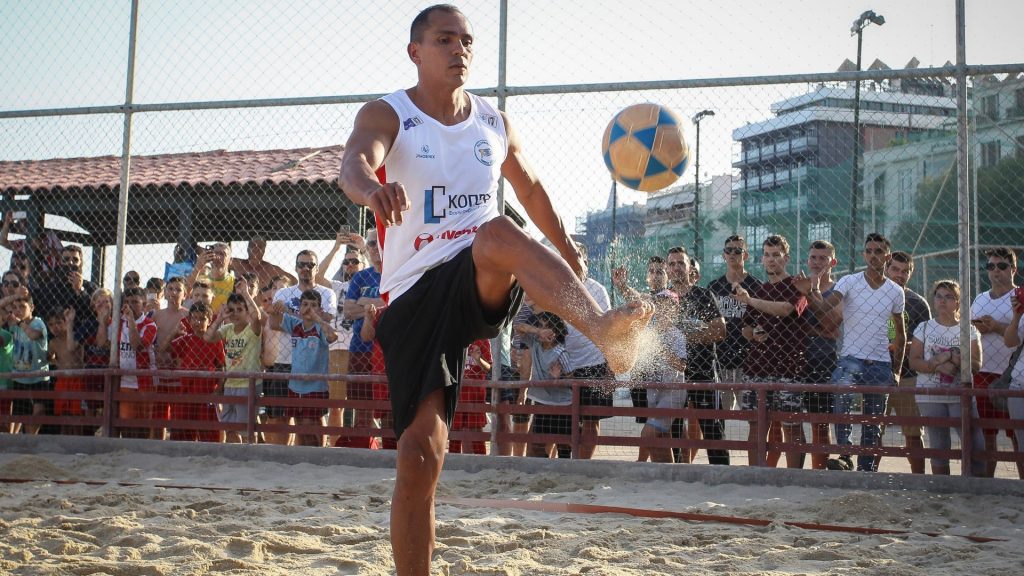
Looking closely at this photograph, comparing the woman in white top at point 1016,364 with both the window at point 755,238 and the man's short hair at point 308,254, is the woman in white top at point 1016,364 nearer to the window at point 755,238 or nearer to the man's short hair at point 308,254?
the window at point 755,238

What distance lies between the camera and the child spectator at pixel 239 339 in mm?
7957

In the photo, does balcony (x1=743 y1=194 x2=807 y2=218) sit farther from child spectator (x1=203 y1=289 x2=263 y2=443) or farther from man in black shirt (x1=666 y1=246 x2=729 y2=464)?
child spectator (x1=203 y1=289 x2=263 y2=443)

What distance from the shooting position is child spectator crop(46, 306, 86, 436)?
8.48m

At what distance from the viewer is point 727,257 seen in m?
6.92

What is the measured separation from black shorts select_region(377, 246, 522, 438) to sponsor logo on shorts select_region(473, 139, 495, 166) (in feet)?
1.27

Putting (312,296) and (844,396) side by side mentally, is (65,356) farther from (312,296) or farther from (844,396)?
(844,396)

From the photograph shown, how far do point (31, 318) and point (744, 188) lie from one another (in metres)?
6.23

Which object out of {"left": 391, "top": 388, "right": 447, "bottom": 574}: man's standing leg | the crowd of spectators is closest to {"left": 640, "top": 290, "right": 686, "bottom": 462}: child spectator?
the crowd of spectators

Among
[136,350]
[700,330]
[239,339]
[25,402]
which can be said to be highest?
[700,330]

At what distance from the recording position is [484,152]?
10.8 feet

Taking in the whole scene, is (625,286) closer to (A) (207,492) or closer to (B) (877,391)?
(B) (877,391)

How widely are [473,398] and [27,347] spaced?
4.14 meters

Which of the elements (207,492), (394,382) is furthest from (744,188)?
(394,382)

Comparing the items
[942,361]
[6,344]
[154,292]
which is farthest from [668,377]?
[6,344]
